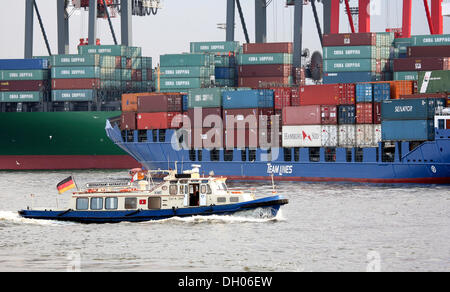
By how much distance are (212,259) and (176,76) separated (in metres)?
56.8

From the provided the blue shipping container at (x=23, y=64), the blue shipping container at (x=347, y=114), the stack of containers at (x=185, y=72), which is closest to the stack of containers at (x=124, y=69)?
the blue shipping container at (x=23, y=64)

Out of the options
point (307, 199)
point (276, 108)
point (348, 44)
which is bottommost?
point (307, 199)

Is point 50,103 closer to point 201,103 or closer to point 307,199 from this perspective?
point 201,103

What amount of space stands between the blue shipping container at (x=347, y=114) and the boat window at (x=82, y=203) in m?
33.5

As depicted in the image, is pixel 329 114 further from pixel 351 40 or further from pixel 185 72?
pixel 185 72

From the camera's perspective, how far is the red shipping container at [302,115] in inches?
2879

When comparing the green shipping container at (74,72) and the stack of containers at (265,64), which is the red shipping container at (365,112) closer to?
the stack of containers at (265,64)

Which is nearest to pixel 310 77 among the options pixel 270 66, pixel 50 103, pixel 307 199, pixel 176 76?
pixel 270 66

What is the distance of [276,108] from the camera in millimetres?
76375

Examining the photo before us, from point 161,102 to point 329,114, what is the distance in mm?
17394
